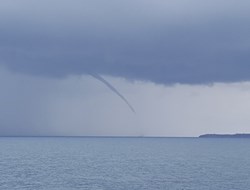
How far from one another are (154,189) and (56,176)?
1059 inches

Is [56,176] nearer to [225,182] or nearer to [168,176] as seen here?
[168,176]

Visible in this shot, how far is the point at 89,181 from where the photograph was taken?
81062 millimetres

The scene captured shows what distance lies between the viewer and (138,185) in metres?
75.9

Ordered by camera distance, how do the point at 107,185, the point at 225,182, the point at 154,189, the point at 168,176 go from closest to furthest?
the point at 154,189 < the point at 107,185 < the point at 225,182 < the point at 168,176

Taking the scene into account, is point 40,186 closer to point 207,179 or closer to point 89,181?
point 89,181

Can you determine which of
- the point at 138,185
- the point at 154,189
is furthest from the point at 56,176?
the point at 154,189

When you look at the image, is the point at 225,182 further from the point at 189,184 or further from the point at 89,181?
the point at 89,181

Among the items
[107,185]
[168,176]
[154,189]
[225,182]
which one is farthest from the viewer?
[168,176]

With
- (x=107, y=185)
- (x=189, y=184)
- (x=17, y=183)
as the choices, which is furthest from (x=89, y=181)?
(x=189, y=184)

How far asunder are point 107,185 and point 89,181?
23.3 feet

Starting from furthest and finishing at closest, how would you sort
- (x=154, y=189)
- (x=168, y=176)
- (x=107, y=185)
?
(x=168, y=176) → (x=107, y=185) → (x=154, y=189)

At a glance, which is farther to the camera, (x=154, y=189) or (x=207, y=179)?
(x=207, y=179)

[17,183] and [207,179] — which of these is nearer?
[17,183]

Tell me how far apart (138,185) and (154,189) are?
618 centimetres
